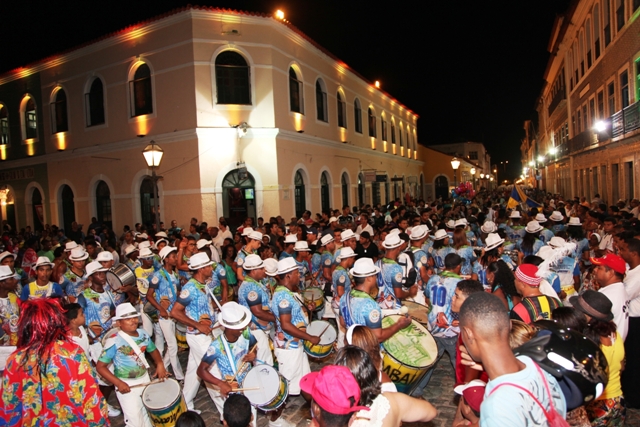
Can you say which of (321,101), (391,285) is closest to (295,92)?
(321,101)

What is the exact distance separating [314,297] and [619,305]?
4.28 m

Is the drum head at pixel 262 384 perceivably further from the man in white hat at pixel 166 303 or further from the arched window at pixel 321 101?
the arched window at pixel 321 101

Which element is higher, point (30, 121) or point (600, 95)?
point (30, 121)

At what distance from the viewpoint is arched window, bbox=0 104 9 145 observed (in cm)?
2276

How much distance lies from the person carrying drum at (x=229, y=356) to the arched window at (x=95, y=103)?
17294 mm

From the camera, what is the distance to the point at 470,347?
102 inches

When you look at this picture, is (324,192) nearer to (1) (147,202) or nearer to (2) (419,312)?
(1) (147,202)

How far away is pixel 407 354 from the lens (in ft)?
15.8

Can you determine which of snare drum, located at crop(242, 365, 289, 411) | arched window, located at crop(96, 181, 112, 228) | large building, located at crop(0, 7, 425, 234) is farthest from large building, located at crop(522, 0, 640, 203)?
arched window, located at crop(96, 181, 112, 228)

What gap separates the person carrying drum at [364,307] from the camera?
461cm

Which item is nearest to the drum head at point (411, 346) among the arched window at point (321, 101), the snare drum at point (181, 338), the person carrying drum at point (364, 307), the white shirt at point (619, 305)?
the person carrying drum at point (364, 307)

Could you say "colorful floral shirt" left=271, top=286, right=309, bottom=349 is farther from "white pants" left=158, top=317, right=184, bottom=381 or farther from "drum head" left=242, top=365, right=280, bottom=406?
"white pants" left=158, top=317, right=184, bottom=381

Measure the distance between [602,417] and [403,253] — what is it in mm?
3887

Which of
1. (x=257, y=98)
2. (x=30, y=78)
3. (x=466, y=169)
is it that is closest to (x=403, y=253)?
(x=257, y=98)
